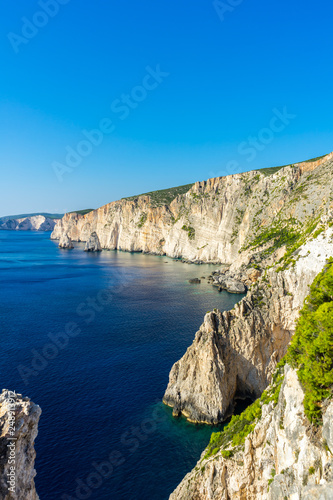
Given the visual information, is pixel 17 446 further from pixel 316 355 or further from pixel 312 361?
pixel 316 355

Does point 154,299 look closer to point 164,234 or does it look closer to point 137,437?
point 137,437

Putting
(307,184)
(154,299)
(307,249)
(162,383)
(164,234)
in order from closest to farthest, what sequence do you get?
(162,383), (307,249), (154,299), (307,184), (164,234)

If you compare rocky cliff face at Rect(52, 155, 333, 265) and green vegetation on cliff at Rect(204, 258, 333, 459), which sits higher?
rocky cliff face at Rect(52, 155, 333, 265)

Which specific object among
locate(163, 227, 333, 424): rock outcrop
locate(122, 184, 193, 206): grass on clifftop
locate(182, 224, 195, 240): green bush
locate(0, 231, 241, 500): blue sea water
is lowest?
locate(0, 231, 241, 500): blue sea water

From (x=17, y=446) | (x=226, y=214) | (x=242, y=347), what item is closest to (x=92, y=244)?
(x=226, y=214)

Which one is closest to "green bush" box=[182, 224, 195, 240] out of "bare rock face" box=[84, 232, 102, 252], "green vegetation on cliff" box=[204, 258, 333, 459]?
"bare rock face" box=[84, 232, 102, 252]

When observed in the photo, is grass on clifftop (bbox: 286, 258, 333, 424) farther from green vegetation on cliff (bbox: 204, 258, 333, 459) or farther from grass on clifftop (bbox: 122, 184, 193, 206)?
grass on clifftop (bbox: 122, 184, 193, 206)

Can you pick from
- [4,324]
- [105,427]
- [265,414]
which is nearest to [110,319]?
[4,324]
